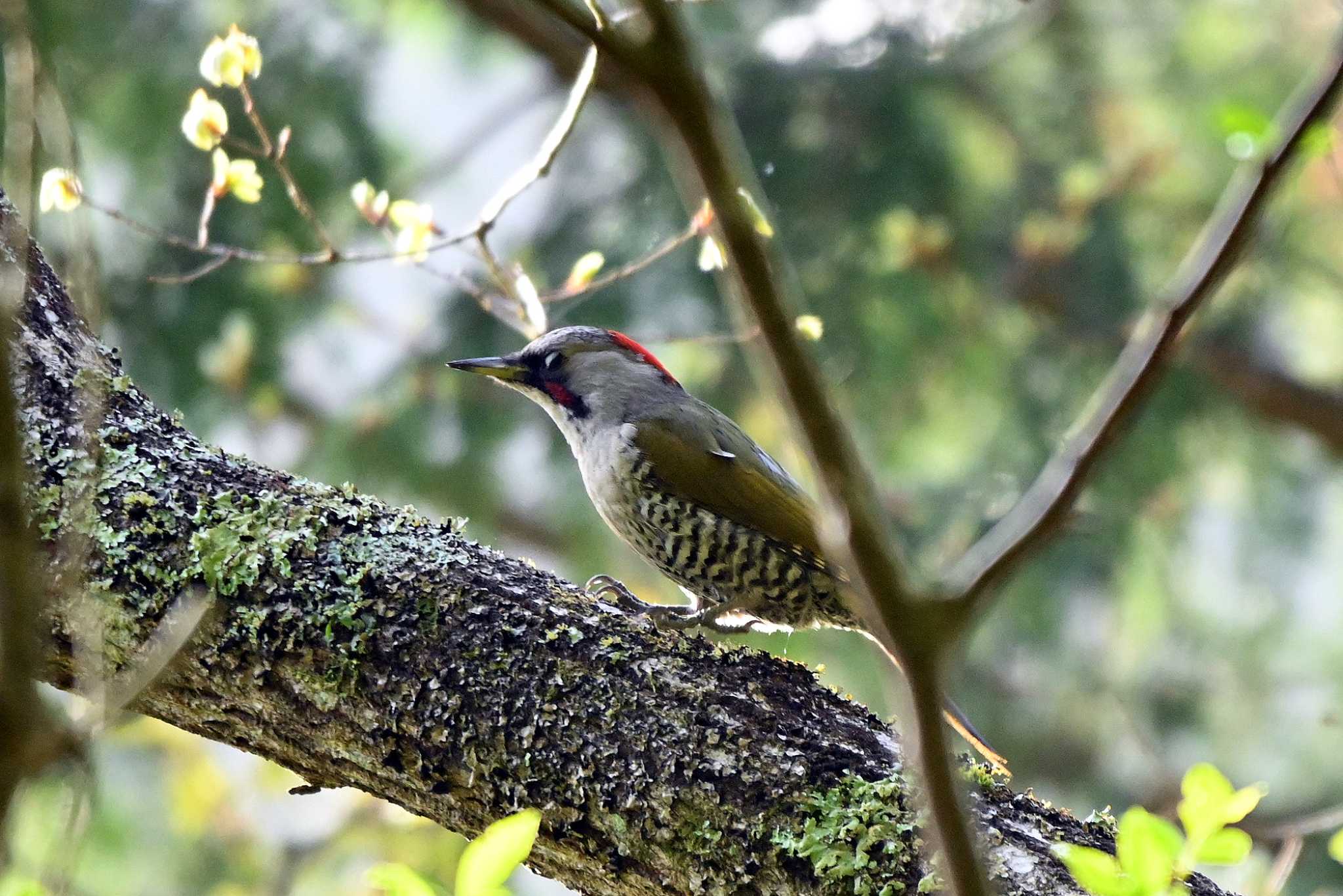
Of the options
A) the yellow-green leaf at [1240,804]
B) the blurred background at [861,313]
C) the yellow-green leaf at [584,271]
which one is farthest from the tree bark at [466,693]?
the blurred background at [861,313]

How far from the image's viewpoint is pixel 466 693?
217cm

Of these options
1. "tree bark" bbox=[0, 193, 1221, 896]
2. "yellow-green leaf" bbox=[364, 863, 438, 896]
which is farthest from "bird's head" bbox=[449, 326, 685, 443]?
"yellow-green leaf" bbox=[364, 863, 438, 896]

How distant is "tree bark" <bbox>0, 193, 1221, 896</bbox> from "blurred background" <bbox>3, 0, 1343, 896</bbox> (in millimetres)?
3569

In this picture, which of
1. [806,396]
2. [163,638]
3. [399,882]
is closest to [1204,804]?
[806,396]

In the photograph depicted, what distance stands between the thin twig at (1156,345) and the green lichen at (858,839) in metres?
1.01

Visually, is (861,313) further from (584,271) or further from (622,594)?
(622,594)

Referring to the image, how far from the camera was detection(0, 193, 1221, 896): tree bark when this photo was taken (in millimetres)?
2064

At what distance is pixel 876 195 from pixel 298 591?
4.51 meters

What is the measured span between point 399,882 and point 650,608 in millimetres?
1663

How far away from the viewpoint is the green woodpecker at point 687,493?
336cm

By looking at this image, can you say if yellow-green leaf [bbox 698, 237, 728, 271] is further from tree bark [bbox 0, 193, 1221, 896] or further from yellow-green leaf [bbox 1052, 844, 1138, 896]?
yellow-green leaf [bbox 1052, 844, 1138, 896]

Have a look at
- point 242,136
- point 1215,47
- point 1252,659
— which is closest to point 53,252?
point 242,136

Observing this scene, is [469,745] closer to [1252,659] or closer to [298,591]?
[298,591]

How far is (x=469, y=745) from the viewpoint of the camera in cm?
214
